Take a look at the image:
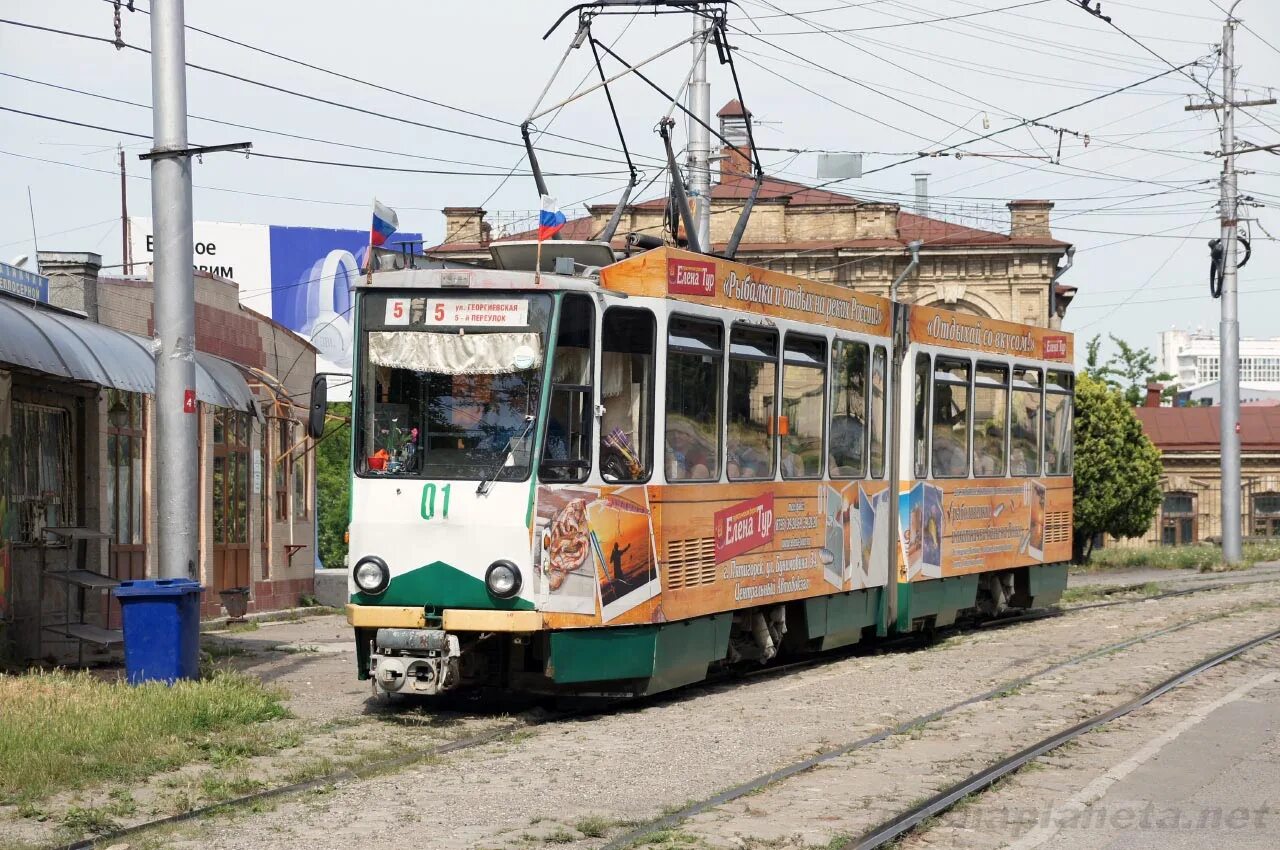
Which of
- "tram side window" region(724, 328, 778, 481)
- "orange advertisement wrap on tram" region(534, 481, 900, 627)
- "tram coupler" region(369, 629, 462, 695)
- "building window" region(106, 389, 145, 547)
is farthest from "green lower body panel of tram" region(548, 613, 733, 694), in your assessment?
"building window" region(106, 389, 145, 547)

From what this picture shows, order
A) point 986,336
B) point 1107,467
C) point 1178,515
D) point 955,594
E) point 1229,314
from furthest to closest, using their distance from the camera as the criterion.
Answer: point 1178,515, point 1107,467, point 1229,314, point 986,336, point 955,594

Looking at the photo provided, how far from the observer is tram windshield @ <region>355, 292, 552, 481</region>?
11516 millimetres

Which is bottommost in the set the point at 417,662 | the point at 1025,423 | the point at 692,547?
the point at 417,662

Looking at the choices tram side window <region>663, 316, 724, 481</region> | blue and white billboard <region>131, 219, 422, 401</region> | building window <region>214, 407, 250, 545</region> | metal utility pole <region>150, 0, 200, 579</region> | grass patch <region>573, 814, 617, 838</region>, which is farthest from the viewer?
blue and white billboard <region>131, 219, 422, 401</region>

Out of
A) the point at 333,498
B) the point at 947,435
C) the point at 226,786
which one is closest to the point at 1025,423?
the point at 947,435

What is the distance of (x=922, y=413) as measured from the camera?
17.2 meters

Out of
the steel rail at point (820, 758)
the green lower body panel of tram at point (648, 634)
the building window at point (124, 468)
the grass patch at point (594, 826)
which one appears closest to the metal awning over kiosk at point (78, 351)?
the building window at point (124, 468)

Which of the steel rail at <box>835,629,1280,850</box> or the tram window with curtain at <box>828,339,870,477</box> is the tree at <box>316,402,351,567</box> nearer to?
the tram window with curtain at <box>828,339,870,477</box>

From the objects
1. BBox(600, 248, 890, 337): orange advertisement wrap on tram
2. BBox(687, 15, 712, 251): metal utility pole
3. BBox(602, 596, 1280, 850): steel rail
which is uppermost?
BBox(687, 15, 712, 251): metal utility pole

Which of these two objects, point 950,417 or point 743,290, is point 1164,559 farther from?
point 743,290

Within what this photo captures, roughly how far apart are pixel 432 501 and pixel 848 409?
5031 millimetres

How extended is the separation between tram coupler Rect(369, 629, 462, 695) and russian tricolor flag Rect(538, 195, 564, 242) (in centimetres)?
293

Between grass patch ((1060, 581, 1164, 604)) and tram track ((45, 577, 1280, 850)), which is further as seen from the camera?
grass patch ((1060, 581, 1164, 604))

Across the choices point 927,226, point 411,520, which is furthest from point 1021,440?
point 927,226
